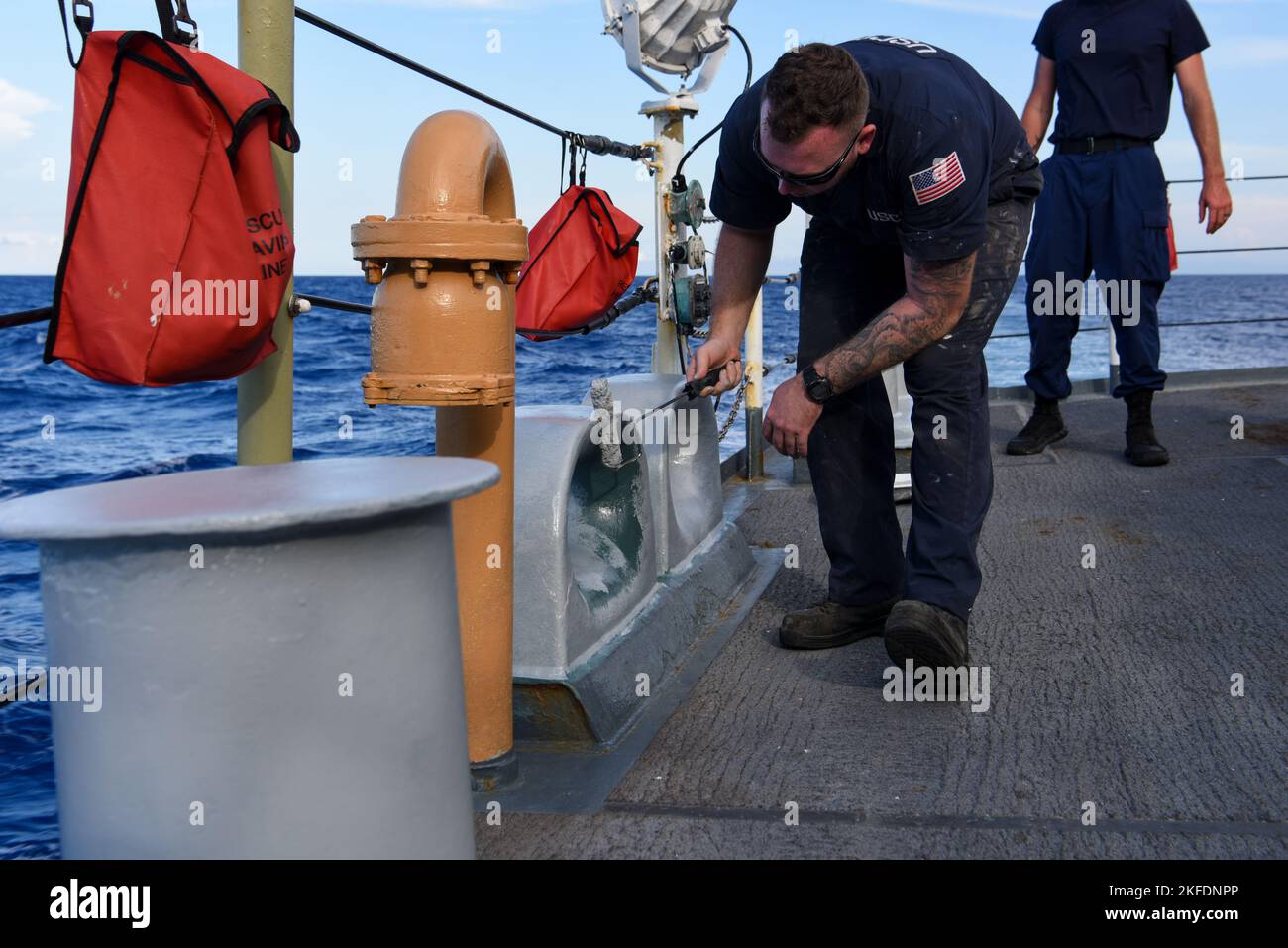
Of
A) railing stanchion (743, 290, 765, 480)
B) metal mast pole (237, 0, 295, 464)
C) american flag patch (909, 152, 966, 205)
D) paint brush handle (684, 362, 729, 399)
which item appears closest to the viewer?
metal mast pole (237, 0, 295, 464)

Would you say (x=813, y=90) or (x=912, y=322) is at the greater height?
(x=813, y=90)

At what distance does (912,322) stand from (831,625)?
2.46 feet

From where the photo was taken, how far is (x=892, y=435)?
116 inches

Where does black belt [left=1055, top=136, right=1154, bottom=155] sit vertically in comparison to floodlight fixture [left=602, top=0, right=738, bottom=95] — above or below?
below

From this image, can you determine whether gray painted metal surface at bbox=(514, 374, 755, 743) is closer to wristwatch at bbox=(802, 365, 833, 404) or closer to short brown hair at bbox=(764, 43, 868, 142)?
wristwatch at bbox=(802, 365, 833, 404)

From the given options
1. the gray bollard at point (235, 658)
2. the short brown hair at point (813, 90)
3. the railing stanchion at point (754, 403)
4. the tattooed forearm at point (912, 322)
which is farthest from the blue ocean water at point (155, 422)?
the short brown hair at point (813, 90)

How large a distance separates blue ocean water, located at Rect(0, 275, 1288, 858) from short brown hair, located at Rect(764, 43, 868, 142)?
2.35 meters

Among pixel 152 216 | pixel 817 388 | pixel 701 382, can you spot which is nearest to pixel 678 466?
pixel 701 382

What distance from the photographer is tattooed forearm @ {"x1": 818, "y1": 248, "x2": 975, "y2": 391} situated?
8.42ft

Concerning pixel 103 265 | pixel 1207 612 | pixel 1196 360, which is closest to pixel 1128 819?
pixel 1207 612

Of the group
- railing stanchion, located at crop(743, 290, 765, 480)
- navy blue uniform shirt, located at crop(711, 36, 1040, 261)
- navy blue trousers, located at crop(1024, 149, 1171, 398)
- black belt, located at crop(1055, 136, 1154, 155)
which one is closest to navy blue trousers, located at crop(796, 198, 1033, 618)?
navy blue uniform shirt, located at crop(711, 36, 1040, 261)

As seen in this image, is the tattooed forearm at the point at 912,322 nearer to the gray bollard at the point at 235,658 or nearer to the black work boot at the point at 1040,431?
the gray bollard at the point at 235,658

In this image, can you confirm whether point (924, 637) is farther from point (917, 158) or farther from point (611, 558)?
point (917, 158)

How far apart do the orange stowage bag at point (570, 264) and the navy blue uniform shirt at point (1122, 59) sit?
2.14 metres
